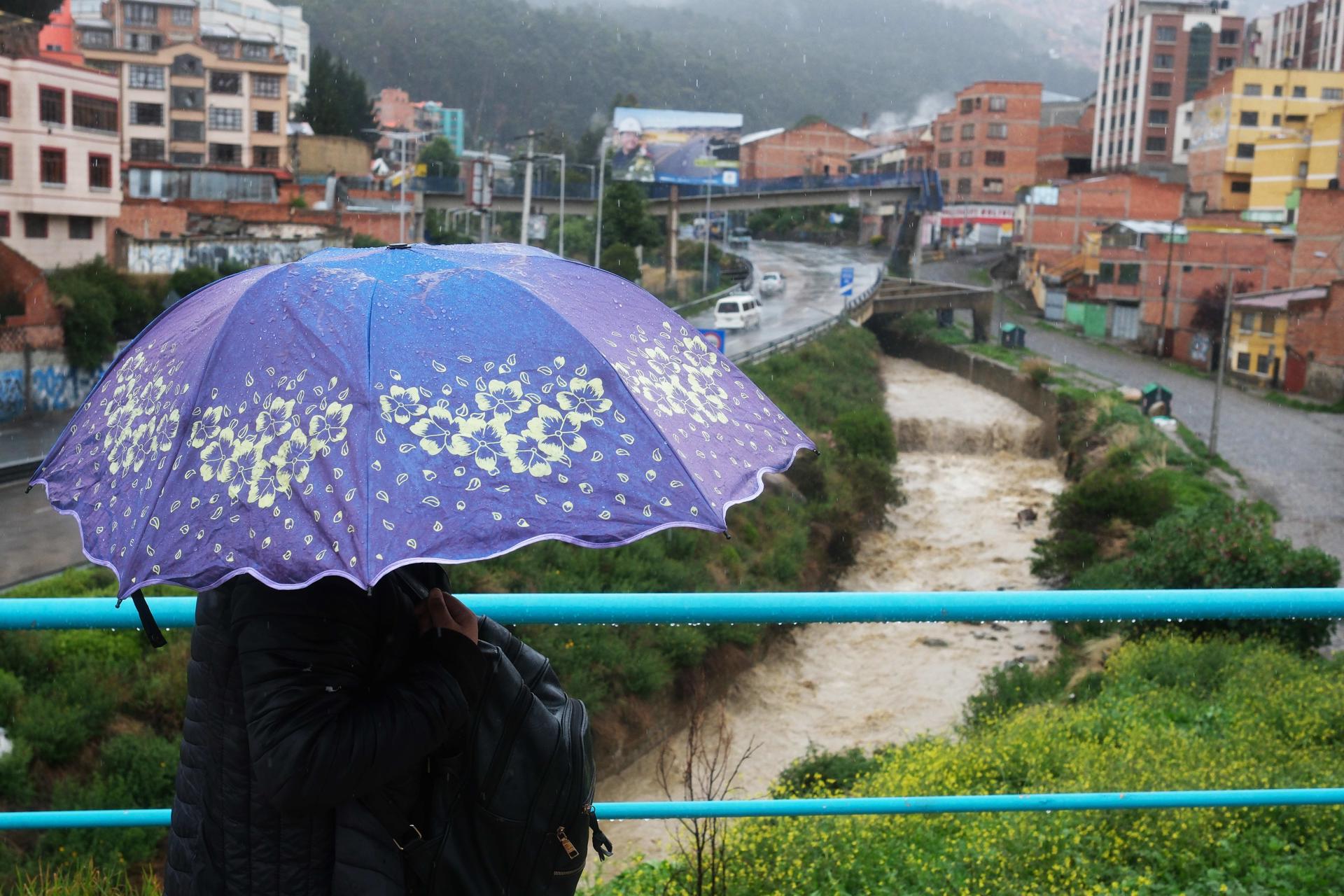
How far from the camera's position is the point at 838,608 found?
1990 millimetres

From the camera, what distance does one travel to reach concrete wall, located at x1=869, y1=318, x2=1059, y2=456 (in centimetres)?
3491

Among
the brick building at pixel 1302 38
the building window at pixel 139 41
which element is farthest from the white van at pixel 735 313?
the brick building at pixel 1302 38

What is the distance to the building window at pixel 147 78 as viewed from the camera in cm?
5250

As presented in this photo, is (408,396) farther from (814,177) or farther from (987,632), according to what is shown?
(814,177)

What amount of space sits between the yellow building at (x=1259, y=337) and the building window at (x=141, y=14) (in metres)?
53.0

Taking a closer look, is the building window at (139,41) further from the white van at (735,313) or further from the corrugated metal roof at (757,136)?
the corrugated metal roof at (757,136)

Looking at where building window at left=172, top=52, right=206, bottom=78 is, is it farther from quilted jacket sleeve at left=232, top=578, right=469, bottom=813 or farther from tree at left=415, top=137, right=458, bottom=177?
quilted jacket sleeve at left=232, top=578, right=469, bottom=813

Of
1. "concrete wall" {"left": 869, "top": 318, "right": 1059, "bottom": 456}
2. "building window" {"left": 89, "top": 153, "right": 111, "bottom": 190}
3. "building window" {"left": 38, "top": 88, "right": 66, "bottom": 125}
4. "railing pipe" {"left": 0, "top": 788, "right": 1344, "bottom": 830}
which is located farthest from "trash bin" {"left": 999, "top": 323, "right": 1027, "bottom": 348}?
"railing pipe" {"left": 0, "top": 788, "right": 1344, "bottom": 830}

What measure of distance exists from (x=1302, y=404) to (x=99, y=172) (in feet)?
109

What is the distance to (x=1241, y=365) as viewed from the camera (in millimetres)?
40125

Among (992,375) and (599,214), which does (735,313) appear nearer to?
(599,214)

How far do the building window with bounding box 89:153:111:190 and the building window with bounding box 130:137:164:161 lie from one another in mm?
23208

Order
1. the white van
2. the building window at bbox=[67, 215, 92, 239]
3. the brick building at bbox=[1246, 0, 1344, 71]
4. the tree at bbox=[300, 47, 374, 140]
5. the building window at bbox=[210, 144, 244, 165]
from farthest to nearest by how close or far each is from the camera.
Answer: the brick building at bbox=[1246, 0, 1344, 71] → the tree at bbox=[300, 47, 374, 140] → the building window at bbox=[210, 144, 244, 165] → the white van → the building window at bbox=[67, 215, 92, 239]

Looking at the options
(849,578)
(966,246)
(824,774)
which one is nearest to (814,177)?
(966,246)
